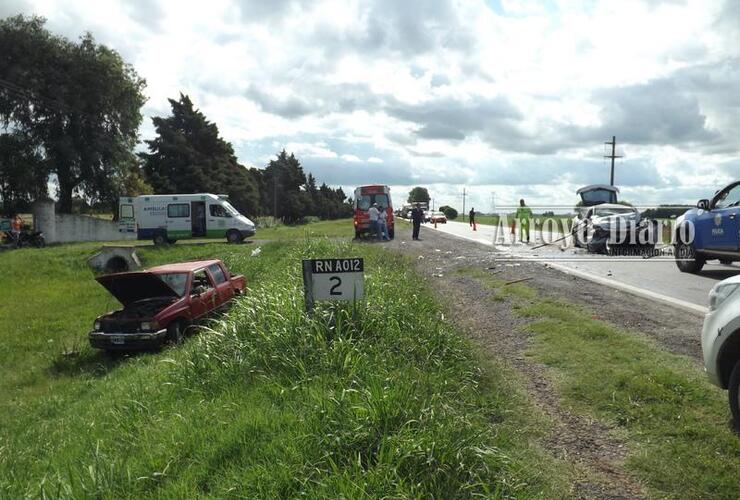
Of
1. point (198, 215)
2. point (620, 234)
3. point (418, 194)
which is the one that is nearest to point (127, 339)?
point (620, 234)

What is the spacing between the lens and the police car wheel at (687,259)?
13.4m

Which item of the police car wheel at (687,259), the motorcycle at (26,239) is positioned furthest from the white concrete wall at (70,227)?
the police car wheel at (687,259)

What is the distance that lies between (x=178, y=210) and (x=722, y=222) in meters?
26.2

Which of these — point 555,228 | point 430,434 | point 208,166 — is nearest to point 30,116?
point 208,166

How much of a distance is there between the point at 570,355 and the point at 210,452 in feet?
13.1

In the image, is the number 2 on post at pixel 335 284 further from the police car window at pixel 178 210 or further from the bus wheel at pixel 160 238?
the bus wheel at pixel 160 238

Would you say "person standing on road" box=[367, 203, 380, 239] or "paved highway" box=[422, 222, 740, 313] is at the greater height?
"person standing on road" box=[367, 203, 380, 239]

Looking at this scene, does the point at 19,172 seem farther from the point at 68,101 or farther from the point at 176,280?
the point at 176,280

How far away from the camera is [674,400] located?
5.00m

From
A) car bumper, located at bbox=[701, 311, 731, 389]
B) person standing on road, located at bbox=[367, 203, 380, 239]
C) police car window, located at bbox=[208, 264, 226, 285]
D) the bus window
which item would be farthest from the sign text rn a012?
the bus window

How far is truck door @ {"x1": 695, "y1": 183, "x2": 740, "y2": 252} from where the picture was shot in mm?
11922

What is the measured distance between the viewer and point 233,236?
31.9 meters

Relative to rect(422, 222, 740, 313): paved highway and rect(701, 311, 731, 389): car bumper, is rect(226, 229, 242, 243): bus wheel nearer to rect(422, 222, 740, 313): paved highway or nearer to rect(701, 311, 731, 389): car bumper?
rect(422, 222, 740, 313): paved highway

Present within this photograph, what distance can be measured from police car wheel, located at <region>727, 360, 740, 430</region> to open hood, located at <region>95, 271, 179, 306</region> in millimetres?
10524
